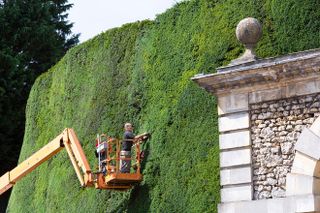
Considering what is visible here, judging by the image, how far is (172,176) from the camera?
55.6 feet

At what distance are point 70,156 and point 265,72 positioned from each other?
19.8ft

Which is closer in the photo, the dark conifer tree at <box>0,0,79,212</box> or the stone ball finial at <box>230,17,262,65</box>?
the stone ball finial at <box>230,17,262,65</box>

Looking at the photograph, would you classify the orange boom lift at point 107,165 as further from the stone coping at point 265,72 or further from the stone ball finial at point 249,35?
the stone ball finial at point 249,35

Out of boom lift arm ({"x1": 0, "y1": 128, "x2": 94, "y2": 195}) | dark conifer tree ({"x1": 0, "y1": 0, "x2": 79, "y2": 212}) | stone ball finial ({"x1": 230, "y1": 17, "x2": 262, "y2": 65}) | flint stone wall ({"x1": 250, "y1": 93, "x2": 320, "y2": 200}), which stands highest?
dark conifer tree ({"x1": 0, "y1": 0, "x2": 79, "y2": 212})

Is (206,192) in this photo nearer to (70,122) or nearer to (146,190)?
(146,190)

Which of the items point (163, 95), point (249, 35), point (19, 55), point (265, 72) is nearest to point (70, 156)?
point (163, 95)

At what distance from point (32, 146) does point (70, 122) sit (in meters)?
2.99

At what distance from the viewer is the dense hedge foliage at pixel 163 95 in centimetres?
1620

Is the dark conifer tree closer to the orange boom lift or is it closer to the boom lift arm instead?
the boom lift arm

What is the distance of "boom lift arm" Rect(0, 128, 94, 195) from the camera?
17.9 meters

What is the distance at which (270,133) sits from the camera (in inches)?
567

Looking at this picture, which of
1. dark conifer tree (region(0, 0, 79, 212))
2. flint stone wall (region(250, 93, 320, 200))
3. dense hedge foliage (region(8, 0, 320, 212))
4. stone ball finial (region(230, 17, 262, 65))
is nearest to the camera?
flint stone wall (region(250, 93, 320, 200))

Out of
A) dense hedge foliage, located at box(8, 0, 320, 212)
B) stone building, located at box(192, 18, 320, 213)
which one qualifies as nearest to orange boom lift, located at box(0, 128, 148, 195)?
dense hedge foliage, located at box(8, 0, 320, 212)

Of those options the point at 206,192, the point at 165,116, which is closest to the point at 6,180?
the point at 165,116
